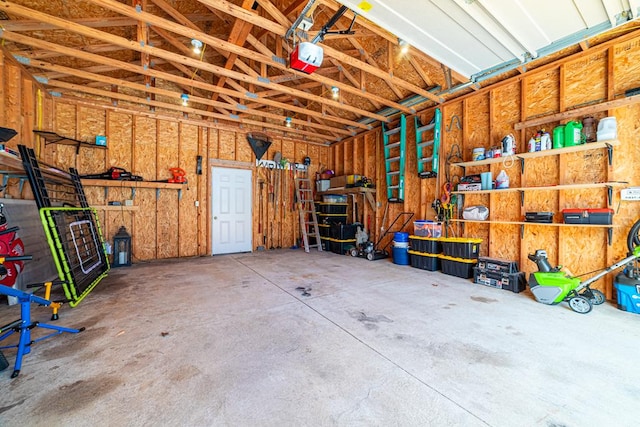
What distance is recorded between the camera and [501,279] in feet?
13.3

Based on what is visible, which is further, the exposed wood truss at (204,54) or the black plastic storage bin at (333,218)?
the black plastic storage bin at (333,218)

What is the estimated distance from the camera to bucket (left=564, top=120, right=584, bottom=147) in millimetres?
3645

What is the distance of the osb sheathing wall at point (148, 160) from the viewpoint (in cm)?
500

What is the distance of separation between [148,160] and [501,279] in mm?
7807

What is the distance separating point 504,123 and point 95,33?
6534 millimetres

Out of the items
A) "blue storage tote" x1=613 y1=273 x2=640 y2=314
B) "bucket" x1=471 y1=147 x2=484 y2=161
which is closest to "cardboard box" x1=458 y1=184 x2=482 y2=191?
"bucket" x1=471 y1=147 x2=484 y2=161

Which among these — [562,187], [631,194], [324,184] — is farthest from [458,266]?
[324,184]

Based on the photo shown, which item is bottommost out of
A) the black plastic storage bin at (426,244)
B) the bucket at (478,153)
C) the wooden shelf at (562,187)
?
the black plastic storage bin at (426,244)

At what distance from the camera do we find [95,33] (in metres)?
3.31

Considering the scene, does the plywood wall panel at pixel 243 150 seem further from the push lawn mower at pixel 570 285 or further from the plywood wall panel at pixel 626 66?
the plywood wall panel at pixel 626 66

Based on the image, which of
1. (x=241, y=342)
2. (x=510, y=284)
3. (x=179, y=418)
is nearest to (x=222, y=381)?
(x=179, y=418)

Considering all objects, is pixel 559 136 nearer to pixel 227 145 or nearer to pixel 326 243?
pixel 326 243

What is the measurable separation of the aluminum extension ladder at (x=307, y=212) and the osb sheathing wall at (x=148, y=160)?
2.51 ft

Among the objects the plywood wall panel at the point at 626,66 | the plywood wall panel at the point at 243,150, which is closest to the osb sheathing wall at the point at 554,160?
the plywood wall panel at the point at 626,66
